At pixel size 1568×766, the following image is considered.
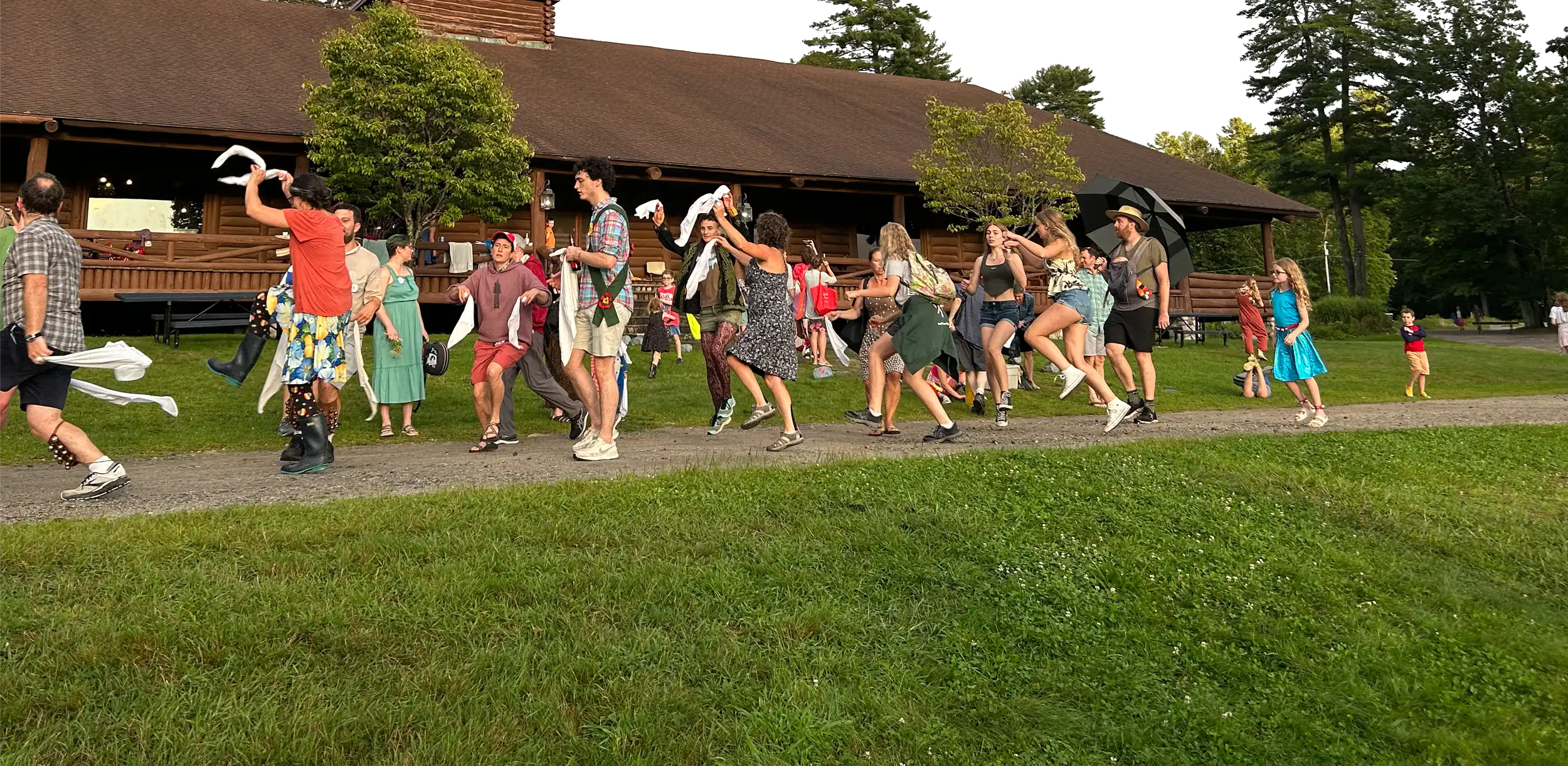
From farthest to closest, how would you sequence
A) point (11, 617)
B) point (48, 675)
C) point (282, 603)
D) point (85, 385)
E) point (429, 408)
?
point (429, 408), point (85, 385), point (282, 603), point (11, 617), point (48, 675)

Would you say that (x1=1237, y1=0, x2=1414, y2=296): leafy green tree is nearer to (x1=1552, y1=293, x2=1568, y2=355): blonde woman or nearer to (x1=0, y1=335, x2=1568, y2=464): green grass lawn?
(x1=1552, y1=293, x2=1568, y2=355): blonde woman

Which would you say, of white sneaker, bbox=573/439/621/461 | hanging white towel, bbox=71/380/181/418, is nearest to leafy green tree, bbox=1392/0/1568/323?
white sneaker, bbox=573/439/621/461

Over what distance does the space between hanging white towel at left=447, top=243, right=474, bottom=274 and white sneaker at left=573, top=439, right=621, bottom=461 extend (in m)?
13.8

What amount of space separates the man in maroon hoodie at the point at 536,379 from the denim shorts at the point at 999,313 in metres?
4.05

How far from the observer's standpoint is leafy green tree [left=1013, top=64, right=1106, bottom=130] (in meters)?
45.5

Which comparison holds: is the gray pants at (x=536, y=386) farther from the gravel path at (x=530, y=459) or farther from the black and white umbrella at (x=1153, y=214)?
the black and white umbrella at (x=1153, y=214)

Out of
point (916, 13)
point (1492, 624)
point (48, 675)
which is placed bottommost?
point (1492, 624)

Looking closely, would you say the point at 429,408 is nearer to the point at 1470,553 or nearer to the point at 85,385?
the point at 85,385

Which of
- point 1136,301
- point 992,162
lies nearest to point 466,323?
point 1136,301

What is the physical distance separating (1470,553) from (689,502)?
3829 mm

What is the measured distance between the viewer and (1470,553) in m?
4.64

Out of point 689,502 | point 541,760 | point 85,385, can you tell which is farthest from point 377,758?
point 85,385

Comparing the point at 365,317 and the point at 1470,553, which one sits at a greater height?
the point at 365,317

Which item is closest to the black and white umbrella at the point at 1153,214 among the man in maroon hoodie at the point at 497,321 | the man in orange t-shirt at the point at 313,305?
the man in maroon hoodie at the point at 497,321
